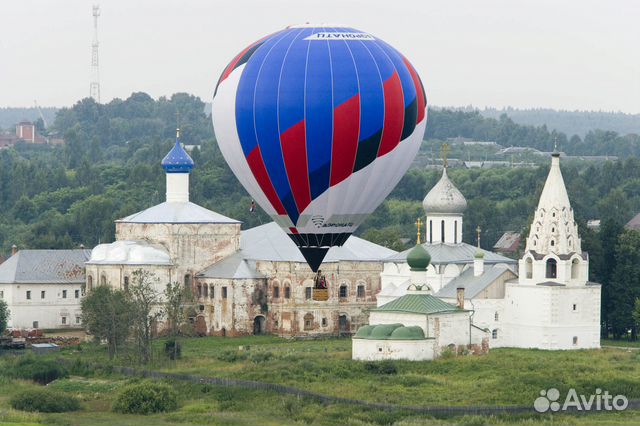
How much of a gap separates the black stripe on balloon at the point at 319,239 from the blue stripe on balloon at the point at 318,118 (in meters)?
1.37

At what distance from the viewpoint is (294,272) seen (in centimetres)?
6856

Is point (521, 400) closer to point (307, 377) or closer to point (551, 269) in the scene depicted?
point (307, 377)

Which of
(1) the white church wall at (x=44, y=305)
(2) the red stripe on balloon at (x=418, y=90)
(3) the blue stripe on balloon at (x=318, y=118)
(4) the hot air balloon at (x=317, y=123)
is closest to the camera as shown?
(3) the blue stripe on balloon at (x=318, y=118)

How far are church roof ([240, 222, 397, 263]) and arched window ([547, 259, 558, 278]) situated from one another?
7.59 meters

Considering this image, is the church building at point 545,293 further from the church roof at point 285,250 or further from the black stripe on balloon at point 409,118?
the black stripe on balloon at point 409,118

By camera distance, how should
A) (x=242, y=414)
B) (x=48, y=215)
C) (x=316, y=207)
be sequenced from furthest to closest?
(x=48, y=215), (x=242, y=414), (x=316, y=207)

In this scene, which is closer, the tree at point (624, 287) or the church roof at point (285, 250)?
the tree at point (624, 287)

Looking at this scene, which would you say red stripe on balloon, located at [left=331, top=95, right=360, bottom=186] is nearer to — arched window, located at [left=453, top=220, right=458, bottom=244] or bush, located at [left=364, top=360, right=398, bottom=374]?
bush, located at [left=364, top=360, right=398, bottom=374]

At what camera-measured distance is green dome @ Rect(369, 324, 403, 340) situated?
58250 mm

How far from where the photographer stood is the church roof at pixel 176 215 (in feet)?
231

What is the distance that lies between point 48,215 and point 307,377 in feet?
172

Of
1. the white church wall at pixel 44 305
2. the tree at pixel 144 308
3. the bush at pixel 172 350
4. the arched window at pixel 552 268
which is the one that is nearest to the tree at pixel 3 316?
the white church wall at pixel 44 305

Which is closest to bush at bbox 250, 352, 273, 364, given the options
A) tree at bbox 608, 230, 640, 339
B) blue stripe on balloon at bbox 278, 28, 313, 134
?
tree at bbox 608, 230, 640, 339

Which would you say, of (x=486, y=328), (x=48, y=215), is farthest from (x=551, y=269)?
(x=48, y=215)
